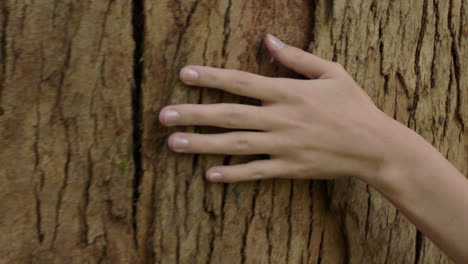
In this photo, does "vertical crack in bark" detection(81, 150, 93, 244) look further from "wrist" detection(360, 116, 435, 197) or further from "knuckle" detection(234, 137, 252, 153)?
"wrist" detection(360, 116, 435, 197)

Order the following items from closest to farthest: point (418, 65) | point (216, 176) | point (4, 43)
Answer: point (4, 43) < point (216, 176) < point (418, 65)

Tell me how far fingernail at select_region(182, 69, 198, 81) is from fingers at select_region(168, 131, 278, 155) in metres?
0.17

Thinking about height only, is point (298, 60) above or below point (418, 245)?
above

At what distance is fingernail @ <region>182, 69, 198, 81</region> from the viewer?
4.42 feet

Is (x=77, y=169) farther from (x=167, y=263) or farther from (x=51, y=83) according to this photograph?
(x=167, y=263)

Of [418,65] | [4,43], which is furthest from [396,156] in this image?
[4,43]

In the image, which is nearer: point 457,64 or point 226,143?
point 226,143

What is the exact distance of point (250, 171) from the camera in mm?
1384

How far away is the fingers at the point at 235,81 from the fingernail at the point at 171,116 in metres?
0.10

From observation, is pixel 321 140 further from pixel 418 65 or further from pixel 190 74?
pixel 418 65

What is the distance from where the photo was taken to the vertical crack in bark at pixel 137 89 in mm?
1367

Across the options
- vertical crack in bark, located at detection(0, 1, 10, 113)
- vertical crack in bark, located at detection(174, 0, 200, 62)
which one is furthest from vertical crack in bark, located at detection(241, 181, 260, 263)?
vertical crack in bark, located at detection(0, 1, 10, 113)

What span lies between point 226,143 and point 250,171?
12 cm

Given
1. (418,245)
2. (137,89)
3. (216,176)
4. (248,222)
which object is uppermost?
(137,89)
